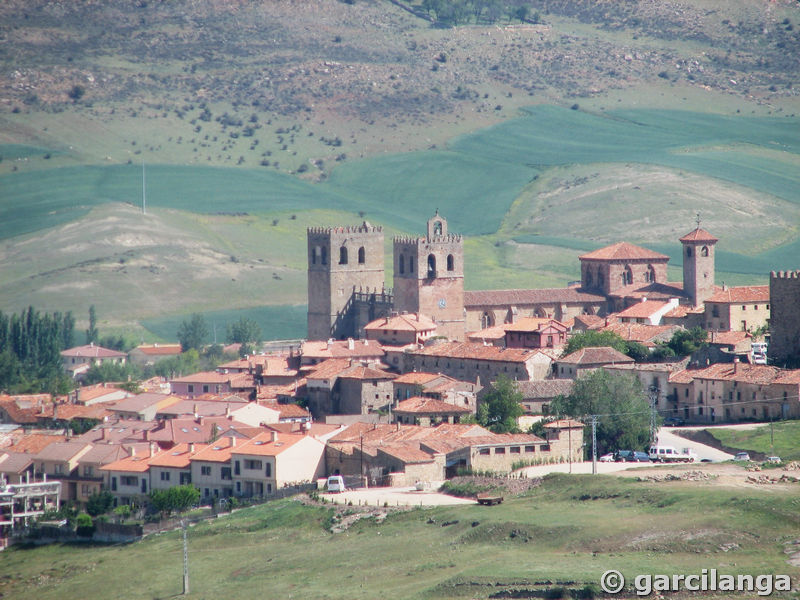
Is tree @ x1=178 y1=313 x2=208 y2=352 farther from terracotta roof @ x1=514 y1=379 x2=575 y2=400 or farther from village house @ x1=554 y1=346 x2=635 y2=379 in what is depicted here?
terracotta roof @ x1=514 y1=379 x2=575 y2=400

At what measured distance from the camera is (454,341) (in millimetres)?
104938

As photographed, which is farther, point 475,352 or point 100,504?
point 475,352

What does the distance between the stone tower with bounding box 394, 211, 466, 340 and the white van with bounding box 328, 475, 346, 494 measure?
35.2m

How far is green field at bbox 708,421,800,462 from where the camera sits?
7650 cm

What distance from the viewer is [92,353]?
470 ft

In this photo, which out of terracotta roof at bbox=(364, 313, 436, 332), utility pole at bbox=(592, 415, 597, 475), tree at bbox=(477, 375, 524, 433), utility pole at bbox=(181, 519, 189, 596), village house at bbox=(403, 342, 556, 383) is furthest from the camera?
terracotta roof at bbox=(364, 313, 436, 332)

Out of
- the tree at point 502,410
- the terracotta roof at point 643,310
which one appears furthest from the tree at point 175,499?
the terracotta roof at point 643,310

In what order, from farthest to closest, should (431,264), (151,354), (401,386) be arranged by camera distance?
(151,354)
(431,264)
(401,386)

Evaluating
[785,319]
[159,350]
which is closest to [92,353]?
[159,350]

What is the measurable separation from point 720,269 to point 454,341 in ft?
234

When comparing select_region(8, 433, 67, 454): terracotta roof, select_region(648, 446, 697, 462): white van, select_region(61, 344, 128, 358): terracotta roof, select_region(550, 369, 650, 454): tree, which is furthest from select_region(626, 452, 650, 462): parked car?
select_region(61, 344, 128, 358): terracotta roof

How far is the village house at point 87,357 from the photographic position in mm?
140500

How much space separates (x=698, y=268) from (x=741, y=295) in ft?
25.4

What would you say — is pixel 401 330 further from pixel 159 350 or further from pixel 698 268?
pixel 159 350
